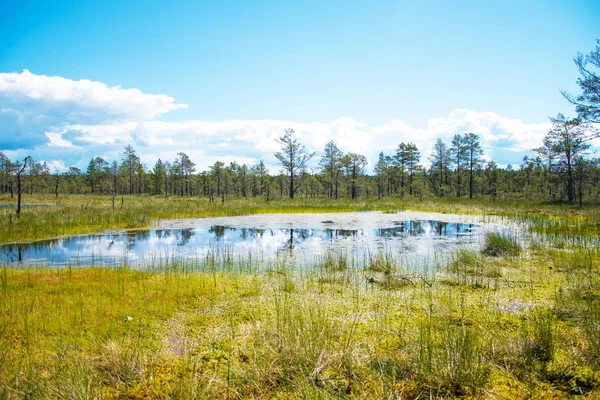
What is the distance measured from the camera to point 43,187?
260 feet

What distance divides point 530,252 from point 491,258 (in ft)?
5.64

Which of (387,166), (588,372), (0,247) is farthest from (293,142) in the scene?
(588,372)

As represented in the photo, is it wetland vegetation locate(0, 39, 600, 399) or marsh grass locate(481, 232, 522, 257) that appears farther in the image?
marsh grass locate(481, 232, 522, 257)

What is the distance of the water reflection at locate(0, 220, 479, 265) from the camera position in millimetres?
9938

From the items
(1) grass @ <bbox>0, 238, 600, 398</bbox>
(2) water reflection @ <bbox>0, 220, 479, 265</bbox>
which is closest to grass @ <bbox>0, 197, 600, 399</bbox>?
(1) grass @ <bbox>0, 238, 600, 398</bbox>

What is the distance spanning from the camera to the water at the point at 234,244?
9703 mm

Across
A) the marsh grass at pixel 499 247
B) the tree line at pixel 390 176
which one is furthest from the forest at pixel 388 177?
the marsh grass at pixel 499 247

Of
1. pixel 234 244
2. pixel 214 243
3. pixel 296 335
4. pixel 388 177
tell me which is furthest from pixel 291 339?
pixel 388 177

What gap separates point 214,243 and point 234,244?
2.85ft

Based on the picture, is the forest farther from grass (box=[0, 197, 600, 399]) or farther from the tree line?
grass (box=[0, 197, 600, 399])

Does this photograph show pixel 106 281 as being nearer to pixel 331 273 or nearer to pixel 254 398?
pixel 331 273

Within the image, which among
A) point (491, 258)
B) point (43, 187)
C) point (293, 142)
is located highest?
point (293, 142)

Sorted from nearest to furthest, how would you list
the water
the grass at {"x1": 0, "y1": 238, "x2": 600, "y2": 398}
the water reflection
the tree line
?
the grass at {"x1": 0, "y1": 238, "x2": 600, "y2": 398} < the water < the water reflection < the tree line

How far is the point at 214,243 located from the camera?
41.2ft
